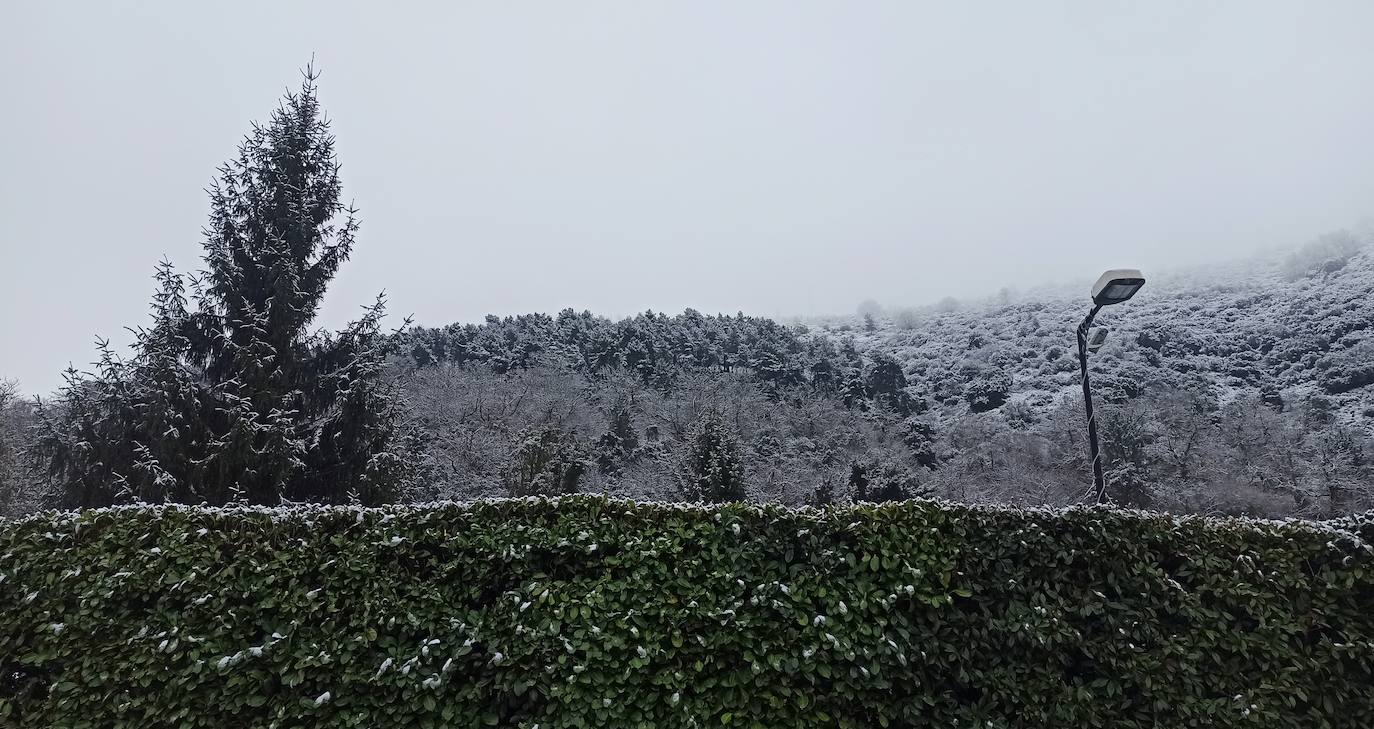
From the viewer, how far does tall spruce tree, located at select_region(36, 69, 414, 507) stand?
985 cm

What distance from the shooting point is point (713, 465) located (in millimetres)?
19078

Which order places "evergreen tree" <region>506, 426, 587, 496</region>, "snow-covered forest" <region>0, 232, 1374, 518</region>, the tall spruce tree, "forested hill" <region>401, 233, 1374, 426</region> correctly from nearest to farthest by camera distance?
the tall spruce tree, "evergreen tree" <region>506, 426, 587, 496</region>, "snow-covered forest" <region>0, 232, 1374, 518</region>, "forested hill" <region>401, 233, 1374, 426</region>

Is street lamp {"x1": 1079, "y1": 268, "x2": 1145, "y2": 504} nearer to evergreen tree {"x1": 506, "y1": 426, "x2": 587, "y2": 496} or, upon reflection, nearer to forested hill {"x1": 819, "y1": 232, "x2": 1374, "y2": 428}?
evergreen tree {"x1": 506, "y1": 426, "x2": 587, "y2": 496}

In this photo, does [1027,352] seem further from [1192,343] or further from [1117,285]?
[1117,285]

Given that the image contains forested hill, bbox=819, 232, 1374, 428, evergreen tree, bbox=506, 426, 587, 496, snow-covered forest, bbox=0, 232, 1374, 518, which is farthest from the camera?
forested hill, bbox=819, 232, 1374, 428

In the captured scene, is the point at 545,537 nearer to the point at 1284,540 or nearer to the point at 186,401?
the point at 1284,540

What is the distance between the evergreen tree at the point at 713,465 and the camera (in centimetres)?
1889

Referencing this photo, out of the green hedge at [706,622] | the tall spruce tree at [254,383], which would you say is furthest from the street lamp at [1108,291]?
the tall spruce tree at [254,383]

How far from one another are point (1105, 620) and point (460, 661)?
369 centimetres

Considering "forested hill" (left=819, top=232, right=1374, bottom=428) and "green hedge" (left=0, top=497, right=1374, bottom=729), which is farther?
"forested hill" (left=819, top=232, right=1374, bottom=428)

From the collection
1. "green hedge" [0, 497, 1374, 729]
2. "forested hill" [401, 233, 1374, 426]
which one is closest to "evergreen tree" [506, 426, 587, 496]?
"forested hill" [401, 233, 1374, 426]

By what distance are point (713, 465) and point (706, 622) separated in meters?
15.4

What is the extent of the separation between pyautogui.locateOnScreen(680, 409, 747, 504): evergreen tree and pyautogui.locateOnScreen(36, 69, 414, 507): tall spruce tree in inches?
355

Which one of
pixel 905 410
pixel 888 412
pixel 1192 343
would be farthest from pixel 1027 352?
pixel 888 412
